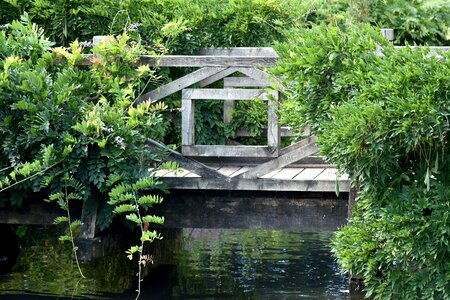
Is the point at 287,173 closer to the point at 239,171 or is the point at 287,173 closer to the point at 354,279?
the point at 239,171

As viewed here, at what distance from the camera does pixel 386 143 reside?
6.25 meters

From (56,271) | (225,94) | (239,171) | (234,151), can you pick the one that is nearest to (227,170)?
(239,171)

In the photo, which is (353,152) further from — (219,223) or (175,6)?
(175,6)

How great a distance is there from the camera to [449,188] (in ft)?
20.8

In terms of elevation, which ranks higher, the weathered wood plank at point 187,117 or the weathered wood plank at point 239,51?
the weathered wood plank at point 239,51

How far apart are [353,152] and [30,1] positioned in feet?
15.5

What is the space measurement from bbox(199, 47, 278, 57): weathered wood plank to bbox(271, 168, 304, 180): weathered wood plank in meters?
1.46

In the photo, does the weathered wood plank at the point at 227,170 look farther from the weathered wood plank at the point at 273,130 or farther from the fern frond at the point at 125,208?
the fern frond at the point at 125,208

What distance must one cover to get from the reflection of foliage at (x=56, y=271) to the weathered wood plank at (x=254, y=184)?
3.28 ft

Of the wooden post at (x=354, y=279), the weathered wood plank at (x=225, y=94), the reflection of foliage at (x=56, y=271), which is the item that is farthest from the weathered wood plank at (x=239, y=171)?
the reflection of foliage at (x=56, y=271)

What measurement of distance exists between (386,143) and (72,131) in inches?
109

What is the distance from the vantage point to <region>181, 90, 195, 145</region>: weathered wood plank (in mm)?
8266

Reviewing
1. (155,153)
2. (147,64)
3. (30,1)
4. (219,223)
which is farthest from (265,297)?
(30,1)

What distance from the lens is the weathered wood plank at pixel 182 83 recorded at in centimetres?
795
